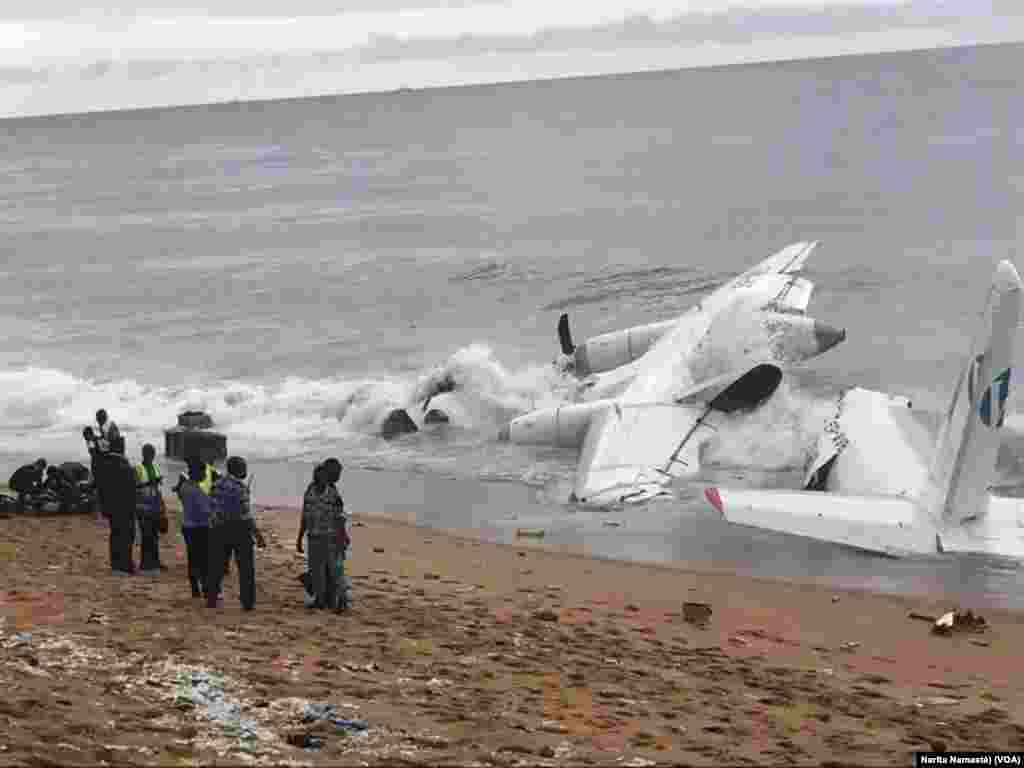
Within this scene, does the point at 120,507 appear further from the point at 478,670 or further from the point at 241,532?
the point at 478,670

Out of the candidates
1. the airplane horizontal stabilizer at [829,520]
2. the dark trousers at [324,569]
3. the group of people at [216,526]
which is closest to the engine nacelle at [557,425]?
Answer: the airplane horizontal stabilizer at [829,520]

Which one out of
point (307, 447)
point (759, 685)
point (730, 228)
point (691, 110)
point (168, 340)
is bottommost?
point (759, 685)

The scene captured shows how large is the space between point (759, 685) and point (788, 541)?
8.03 metres

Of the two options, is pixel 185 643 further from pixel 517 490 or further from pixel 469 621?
pixel 517 490

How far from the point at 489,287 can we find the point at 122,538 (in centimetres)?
4030

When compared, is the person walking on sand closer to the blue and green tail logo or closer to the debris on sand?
the debris on sand

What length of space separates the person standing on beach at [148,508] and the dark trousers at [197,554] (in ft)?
4.83

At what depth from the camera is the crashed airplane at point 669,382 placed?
2430cm

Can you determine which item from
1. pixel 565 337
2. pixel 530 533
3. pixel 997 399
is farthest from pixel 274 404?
pixel 997 399

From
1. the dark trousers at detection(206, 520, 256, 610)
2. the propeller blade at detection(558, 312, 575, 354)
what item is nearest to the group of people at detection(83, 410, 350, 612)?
the dark trousers at detection(206, 520, 256, 610)

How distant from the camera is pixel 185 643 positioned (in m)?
12.3

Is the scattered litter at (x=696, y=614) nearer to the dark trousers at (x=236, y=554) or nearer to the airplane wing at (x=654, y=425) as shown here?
the dark trousers at (x=236, y=554)

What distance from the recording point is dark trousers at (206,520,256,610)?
13.8 metres

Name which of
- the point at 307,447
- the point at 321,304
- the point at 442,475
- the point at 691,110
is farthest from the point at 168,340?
the point at 691,110
